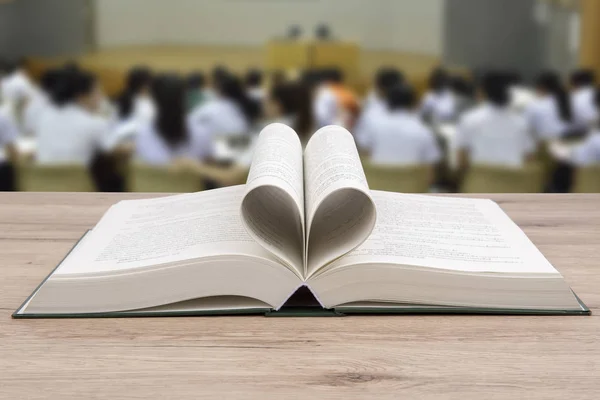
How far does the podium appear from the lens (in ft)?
19.9

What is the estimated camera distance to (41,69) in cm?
679

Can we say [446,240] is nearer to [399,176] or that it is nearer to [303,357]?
[303,357]

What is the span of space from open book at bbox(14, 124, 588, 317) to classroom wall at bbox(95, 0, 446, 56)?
20.3 ft

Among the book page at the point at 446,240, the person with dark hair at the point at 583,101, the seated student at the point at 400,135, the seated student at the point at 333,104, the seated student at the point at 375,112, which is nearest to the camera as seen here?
the book page at the point at 446,240

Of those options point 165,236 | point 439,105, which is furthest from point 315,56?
point 165,236

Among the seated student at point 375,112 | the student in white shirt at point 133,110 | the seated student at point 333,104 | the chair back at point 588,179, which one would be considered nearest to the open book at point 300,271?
the chair back at point 588,179

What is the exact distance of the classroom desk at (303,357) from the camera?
438mm

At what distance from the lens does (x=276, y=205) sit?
0.58m

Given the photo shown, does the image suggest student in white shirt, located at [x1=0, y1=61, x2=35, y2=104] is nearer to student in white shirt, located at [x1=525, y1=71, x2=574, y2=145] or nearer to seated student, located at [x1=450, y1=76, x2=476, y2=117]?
seated student, located at [x1=450, y1=76, x2=476, y2=117]

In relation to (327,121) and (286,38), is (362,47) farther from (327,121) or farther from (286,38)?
(327,121)

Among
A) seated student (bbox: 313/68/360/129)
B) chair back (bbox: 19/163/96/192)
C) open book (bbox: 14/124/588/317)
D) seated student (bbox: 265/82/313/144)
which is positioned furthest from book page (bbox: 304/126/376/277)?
seated student (bbox: 313/68/360/129)

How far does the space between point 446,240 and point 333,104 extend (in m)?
3.80

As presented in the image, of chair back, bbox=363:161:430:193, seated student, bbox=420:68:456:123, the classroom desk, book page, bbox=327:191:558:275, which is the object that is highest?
book page, bbox=327:191:558:275

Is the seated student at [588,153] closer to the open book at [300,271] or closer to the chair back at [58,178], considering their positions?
the chair back at [58,178]
